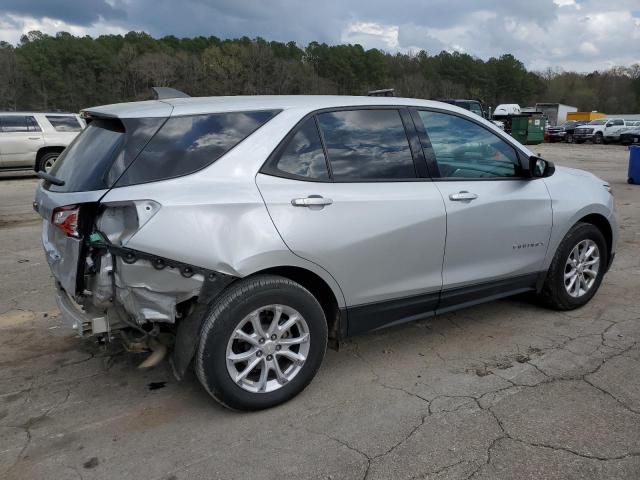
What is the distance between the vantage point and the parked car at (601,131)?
3562 cm

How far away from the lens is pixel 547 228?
13.7ft

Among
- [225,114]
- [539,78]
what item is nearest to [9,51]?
[225,114]

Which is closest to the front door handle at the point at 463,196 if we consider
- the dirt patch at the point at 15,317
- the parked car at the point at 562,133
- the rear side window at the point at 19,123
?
the dirt patch at the point at 15,317

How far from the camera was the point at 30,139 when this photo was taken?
1380cm

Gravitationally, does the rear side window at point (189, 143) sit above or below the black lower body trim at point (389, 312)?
above

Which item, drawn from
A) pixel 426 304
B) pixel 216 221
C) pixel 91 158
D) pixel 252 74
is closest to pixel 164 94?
pixel 91 158

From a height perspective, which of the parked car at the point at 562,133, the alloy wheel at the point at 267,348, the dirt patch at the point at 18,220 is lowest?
the dirt patch at the point at 18,220

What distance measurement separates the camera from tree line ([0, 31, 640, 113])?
70.8 m

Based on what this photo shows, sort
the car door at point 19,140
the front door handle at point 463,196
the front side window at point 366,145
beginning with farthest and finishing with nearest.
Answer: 1. the car door at point 19,140
2. the front door handle at point 463,196
3. the front side window at point 366,145

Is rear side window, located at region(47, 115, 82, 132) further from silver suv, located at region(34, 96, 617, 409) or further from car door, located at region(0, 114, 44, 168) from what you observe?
silver suv, located at region(34, 96, 617, 409)

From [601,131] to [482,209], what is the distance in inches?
1510

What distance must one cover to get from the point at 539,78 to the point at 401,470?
131 m

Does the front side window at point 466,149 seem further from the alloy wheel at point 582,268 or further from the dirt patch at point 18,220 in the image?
the dirt patch at point 18,220

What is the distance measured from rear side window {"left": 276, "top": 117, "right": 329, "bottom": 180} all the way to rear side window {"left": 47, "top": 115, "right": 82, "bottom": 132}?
512 inches
